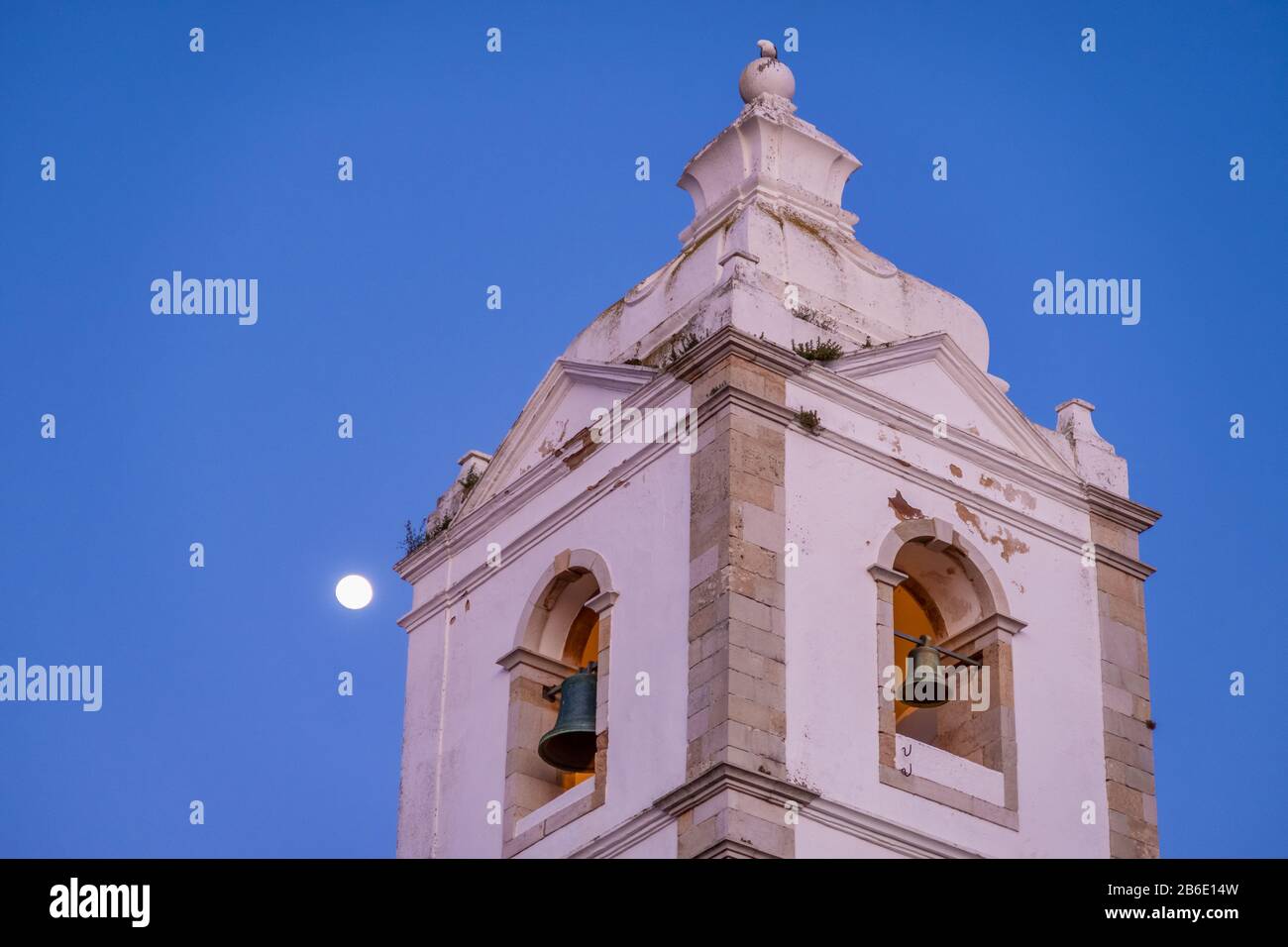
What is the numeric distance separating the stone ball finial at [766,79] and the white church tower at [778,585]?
0.05m

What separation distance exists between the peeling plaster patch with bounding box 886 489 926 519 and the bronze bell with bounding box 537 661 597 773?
108 inches

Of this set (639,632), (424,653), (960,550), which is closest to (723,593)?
(639,632)

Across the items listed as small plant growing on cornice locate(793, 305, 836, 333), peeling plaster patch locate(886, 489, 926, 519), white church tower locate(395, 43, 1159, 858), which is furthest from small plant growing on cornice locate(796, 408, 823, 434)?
small plant growing on cornice locate(793, 305, 836, 333)

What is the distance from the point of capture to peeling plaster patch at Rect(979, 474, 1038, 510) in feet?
84.0

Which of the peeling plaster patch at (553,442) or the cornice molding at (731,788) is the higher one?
the peeling plaster patch at (553,442)

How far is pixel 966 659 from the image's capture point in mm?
24922

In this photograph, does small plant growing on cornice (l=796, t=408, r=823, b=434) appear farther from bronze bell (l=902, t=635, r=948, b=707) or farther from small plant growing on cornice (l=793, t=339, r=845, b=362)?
bronze bell (l=902, t=635, r=948, b=707)

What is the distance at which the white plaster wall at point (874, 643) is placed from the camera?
2331 centimetres

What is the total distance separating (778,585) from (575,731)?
6.86ft

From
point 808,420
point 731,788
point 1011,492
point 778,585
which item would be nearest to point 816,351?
point 808,420

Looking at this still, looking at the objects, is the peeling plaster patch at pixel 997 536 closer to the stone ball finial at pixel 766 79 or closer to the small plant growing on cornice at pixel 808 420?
the small plant growing on cornice at pixel 808 420

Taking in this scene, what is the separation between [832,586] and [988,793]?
202cm

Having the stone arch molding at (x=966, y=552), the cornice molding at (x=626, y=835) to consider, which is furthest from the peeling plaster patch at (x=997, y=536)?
the cornice molding at (x=626, y=835)

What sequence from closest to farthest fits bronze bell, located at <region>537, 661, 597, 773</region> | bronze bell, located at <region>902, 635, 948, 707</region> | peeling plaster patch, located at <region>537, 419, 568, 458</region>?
bronze bell, located at <region>902, 635, 948, 707</region> → bronze bell, located at <region>537, 661, 597, 773</region> → peeling plaster patch, located at <region>537, 419, 568, 458</region>
